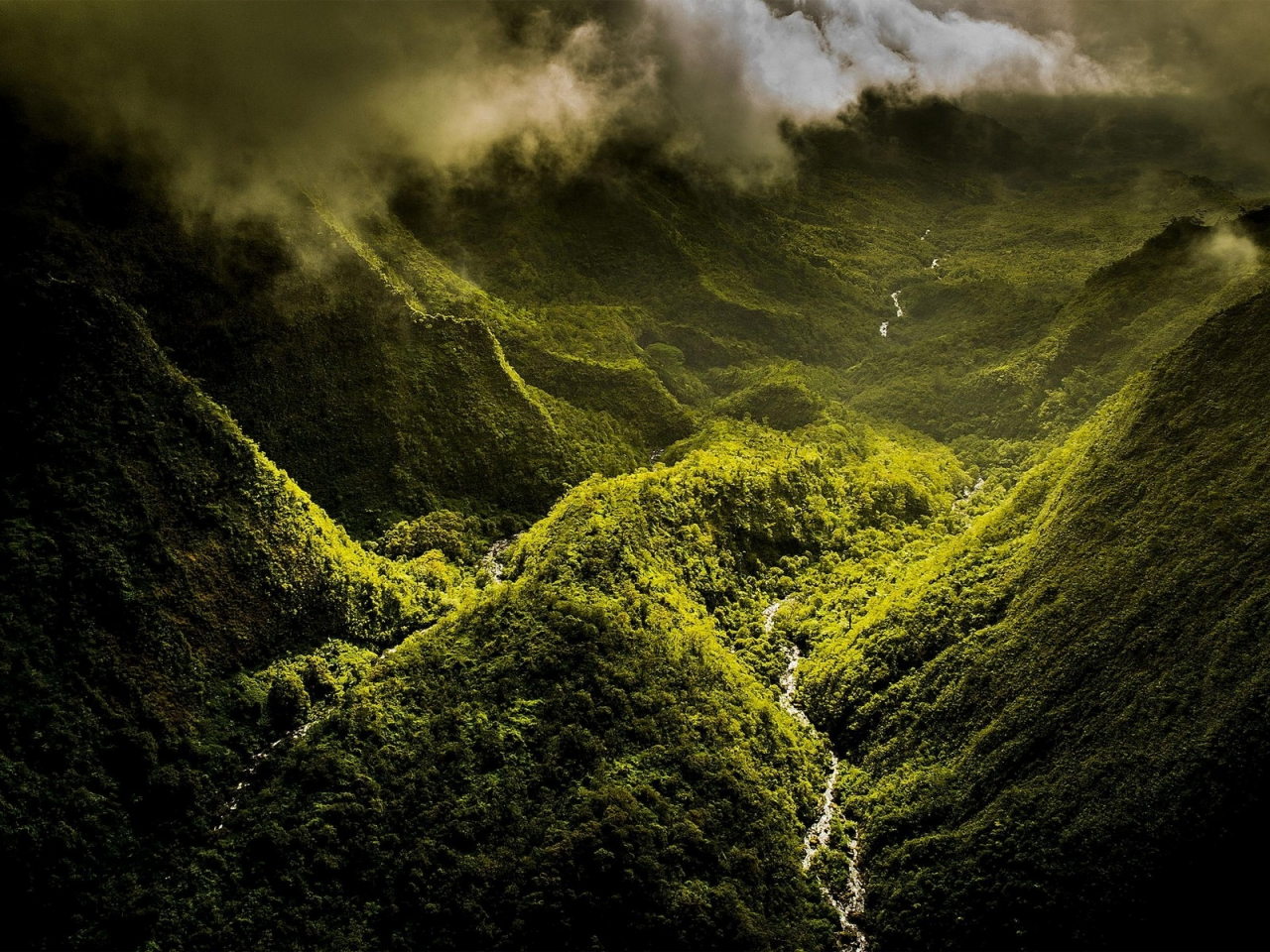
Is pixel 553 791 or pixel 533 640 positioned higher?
pixel 533 640

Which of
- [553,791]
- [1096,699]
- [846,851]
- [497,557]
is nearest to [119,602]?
[553,791]

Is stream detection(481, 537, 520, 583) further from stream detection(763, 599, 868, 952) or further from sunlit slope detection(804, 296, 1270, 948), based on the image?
sunlit slope detection(804, 296, 1270, 948)

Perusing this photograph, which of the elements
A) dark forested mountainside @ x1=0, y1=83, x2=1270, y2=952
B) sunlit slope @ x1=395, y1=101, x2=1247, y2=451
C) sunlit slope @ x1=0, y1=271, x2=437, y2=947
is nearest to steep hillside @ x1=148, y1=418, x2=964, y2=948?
dark forested mountainside @ x1=0, y1=83, x2=1270, y2=952

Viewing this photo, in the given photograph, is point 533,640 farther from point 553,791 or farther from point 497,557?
point 497,557

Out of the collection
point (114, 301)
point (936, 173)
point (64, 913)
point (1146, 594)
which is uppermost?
point (936, 173)

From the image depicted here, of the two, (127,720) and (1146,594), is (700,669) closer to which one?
(1146,594)

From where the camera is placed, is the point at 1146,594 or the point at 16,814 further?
the point at 1146,594

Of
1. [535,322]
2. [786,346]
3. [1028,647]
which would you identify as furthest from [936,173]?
[1028,647]
